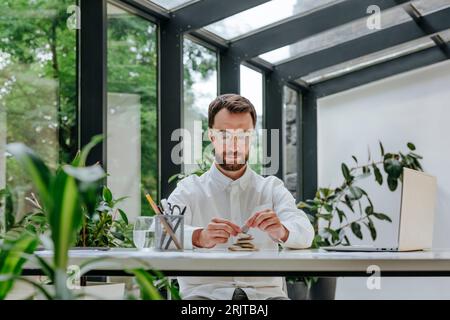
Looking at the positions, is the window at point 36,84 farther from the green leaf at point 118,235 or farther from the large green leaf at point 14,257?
the large green leaf at point 14,257

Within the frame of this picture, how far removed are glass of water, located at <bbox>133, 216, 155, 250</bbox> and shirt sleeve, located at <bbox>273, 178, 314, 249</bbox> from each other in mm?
430

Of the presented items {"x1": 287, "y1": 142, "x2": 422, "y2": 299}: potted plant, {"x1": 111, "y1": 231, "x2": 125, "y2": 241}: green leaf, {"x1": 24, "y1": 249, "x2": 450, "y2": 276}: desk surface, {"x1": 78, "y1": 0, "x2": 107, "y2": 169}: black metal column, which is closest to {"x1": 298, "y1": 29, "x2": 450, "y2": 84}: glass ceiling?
{"x1": 287, "y1": 142, "x2": 422, "y2": 299}: potted plant

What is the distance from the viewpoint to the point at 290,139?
6.93 metres

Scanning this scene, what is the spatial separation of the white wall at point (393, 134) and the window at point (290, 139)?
1.25 ft

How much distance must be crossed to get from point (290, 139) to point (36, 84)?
3.80m

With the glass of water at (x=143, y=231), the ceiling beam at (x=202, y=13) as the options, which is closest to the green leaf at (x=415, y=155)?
the ceiling beam at (x=202, y=13)

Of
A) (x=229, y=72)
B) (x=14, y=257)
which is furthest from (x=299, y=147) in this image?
(x=14, y=257)

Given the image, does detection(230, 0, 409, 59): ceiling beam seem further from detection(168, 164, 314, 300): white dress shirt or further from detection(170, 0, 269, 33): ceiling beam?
detection(168, 164, 314, 300): white dress shirt

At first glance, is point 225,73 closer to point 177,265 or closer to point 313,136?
point 313,136

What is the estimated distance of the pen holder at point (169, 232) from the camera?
210 centimetres

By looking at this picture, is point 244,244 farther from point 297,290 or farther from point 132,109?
point 297,290

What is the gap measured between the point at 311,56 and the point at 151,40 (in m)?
2.02

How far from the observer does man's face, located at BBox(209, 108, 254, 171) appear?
2477mm
